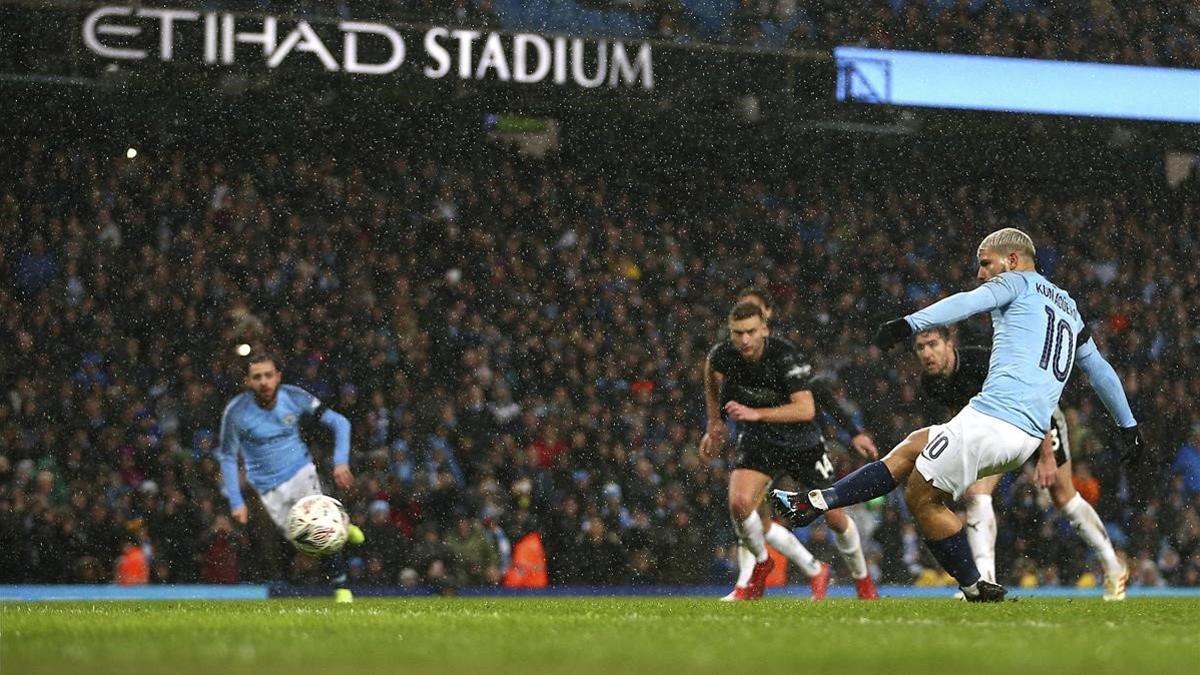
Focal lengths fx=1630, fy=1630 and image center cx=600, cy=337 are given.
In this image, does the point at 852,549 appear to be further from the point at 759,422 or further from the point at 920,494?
the point at 920,494

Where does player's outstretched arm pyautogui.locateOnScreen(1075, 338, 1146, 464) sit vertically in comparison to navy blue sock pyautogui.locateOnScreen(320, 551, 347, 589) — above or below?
above

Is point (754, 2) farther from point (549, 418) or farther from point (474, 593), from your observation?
point (474, 593)

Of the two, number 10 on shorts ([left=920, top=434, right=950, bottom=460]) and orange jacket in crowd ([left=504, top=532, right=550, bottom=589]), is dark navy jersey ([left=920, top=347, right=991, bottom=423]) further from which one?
orange jacket in crowd ([left=504, top=532, right=550, bottom=589])

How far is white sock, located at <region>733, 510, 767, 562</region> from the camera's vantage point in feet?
32.6

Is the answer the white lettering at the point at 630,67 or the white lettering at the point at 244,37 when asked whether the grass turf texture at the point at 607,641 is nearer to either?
the white lettering at the point at 244,37

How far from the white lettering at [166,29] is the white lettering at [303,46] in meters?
0.93

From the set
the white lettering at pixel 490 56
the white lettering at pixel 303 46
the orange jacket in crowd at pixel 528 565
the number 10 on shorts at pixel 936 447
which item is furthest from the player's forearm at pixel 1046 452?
the white lettering at pixel 303 46

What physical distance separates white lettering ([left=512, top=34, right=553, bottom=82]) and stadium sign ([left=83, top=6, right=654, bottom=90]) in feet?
0.03

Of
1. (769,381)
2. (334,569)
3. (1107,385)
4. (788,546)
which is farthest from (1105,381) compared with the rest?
(334,569)

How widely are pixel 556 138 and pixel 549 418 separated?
15.7 feet

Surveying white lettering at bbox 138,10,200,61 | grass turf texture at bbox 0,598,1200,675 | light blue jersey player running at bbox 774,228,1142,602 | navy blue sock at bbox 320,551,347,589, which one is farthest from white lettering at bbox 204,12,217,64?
light blue jersey player running at bbox 774,228,1142,602

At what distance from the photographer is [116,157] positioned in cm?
1694

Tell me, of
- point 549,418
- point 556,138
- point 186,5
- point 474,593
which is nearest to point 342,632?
point 474,593

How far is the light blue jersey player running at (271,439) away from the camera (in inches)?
432
